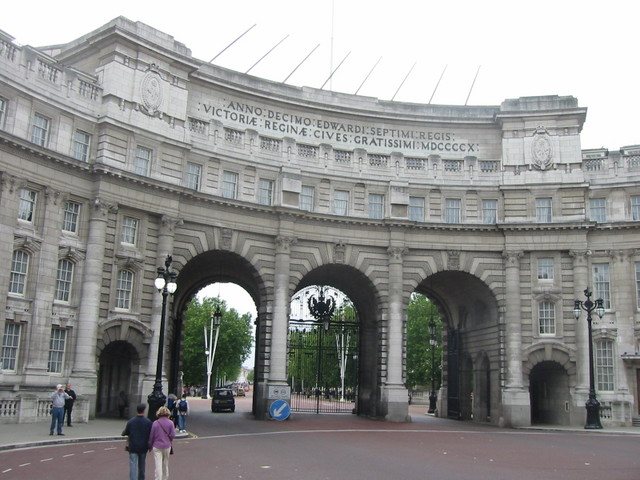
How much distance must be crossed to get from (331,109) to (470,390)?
22.2 meters

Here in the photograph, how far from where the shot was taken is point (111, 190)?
37.2 metres

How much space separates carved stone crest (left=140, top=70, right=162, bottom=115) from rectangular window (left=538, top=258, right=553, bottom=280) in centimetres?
2545

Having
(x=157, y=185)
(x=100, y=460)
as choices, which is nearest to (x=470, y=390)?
(x=157, y=185)

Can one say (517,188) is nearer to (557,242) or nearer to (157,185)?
(557,242)

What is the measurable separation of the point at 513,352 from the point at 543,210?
9.40m

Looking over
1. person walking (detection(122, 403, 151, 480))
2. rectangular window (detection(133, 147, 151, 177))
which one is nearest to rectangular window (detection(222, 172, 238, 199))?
rectangular window (detection(133, 147, 151, 177))

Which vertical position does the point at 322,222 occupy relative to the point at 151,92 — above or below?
below

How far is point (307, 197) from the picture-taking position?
148ft

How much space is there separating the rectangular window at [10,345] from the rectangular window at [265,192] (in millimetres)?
16399

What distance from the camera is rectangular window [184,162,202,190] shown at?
137ft

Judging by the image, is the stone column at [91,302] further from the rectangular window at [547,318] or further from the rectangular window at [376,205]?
the rectangular window at [547,318]

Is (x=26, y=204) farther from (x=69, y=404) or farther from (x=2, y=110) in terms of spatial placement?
(x=69, y=404)

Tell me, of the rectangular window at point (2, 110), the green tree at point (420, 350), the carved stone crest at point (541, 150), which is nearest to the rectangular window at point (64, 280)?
the rectangular window at point (2, 110)

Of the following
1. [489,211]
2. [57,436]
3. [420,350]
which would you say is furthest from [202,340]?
[57,436]
